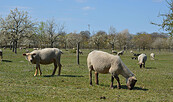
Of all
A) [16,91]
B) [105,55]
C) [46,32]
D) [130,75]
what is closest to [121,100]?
[130,75]

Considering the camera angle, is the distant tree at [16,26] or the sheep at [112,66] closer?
the sheep at [112,66]

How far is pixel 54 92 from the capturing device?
10383mm

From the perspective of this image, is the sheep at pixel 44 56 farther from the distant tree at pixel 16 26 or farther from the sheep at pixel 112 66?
the distant tree at pixel 16 26

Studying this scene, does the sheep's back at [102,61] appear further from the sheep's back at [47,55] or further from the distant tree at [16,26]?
the distant tree at [16,26]

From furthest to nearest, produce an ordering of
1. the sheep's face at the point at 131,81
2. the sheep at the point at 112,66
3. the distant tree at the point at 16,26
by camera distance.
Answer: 1. the distant tree at the point at 16,26
2. the sheep at the point at 112,66
3. the sheep's face at the point at 131,81

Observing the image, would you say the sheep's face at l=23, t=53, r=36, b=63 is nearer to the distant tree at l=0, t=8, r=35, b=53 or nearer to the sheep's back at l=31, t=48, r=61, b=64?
the sheep's back at l=31, t=48, r=61, b=64

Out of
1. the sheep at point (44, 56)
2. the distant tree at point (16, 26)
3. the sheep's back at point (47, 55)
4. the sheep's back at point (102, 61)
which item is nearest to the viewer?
the sheep's back at point (102, 61)

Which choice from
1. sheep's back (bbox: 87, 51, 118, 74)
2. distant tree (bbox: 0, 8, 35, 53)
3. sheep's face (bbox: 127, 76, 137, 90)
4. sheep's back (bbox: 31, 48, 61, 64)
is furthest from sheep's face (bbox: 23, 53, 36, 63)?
distant tree (bbox: 0, 8, 35, 53)

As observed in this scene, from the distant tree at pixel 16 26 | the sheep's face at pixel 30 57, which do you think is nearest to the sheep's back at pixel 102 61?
the sheep's face at pixel 30 57

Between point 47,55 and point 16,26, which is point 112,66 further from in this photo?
point 16,26

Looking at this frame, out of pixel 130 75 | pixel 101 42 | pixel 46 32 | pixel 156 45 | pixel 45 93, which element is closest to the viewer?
pixel 45 93

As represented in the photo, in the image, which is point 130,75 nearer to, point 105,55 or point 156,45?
point 105,55

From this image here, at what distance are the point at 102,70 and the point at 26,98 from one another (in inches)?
210

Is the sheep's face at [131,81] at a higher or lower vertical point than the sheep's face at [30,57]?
lower
